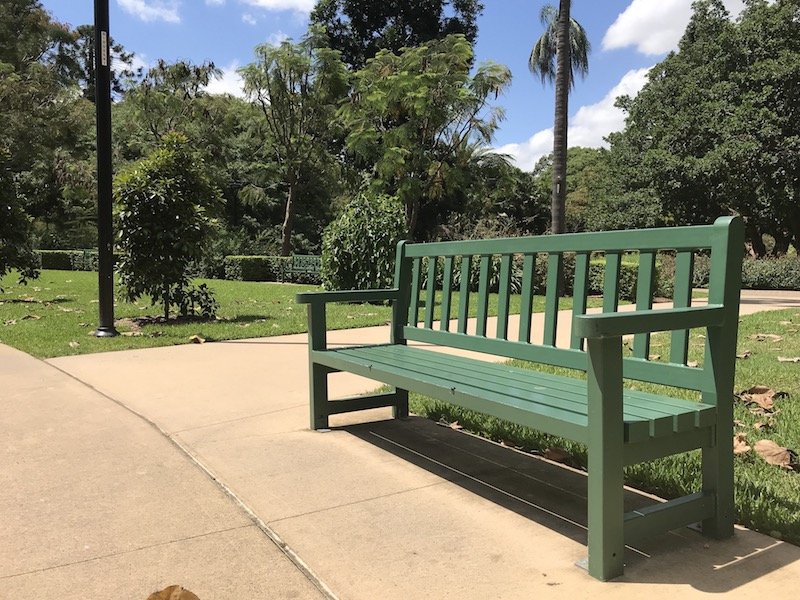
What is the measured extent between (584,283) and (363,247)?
29.3 ft

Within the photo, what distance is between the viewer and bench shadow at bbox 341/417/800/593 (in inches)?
86.7

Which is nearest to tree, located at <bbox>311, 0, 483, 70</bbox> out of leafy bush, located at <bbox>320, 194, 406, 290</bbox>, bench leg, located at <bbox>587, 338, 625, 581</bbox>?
leafy bush, located at <bbox>320, 194, 406, 290</bbox>

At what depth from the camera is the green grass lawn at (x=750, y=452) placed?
2660mm

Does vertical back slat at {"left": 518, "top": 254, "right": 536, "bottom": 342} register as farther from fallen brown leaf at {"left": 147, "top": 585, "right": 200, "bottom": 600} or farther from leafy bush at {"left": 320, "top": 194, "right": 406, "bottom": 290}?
leafy bush at {"left": 320, "top": 194, "right": 406, "bottom": 290}

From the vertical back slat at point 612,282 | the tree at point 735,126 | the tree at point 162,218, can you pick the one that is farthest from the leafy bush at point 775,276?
the vertical back slat at point 612,282

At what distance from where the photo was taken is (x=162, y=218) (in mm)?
8656

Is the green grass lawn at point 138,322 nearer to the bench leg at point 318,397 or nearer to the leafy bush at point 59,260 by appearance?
the bench leg at point 318,397

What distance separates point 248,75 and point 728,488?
86.7 ft

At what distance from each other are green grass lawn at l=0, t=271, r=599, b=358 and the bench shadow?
4.19m

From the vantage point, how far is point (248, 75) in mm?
26109

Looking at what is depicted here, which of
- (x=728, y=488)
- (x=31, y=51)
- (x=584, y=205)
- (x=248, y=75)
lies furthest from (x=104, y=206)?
(x=584, y=205)

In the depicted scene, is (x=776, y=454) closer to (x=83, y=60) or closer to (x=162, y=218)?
(x=162, y=218)

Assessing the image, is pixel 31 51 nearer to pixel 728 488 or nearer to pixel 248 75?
pixel 248 75

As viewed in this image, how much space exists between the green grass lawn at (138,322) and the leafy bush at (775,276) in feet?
40.3
